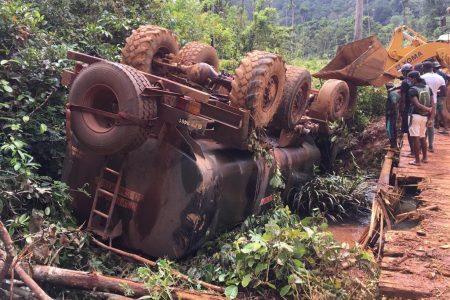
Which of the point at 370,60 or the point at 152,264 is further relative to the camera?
the point at 370,60

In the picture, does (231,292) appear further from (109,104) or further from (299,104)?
(299,104)

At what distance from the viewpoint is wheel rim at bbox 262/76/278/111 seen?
5.74m

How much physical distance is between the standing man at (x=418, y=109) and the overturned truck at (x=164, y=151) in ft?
9.68

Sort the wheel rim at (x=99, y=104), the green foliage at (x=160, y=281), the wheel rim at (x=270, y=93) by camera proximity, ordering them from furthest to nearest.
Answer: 1. the wheel rim at (x=270, y=93)
2. the wheel rim at (x=99, y=104)
3. the green foliage at (x=160, y=281)

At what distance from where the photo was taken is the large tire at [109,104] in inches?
177

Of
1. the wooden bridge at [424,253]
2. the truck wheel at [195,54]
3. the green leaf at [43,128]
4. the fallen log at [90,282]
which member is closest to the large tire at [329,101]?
the wooden bridge at [424,253]

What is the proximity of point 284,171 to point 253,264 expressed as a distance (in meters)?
3.09

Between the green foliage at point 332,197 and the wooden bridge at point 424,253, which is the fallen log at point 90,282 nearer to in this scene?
the wooden bridge at point 424,253

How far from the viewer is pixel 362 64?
9516 millimetres

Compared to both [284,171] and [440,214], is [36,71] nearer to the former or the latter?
[284,171]

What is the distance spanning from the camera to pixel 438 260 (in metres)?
4.30

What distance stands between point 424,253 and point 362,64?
228 inches

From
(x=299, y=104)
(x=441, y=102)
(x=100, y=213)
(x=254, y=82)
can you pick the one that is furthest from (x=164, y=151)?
(x=441, y=102)

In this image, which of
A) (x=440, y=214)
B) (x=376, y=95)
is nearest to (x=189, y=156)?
(x=440, y=214)
